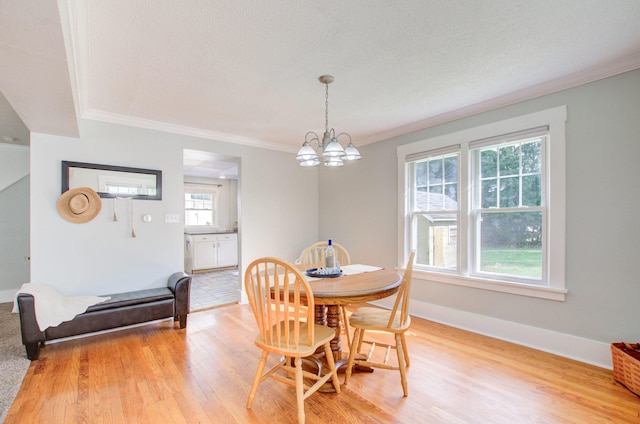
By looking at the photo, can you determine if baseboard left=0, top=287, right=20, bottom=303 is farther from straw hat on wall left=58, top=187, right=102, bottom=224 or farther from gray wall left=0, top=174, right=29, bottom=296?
straw hat on wall left=58, top=187, right=102, bottom=224

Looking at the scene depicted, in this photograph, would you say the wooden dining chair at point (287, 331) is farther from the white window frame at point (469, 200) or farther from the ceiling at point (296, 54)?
the white window frame at point (469, 200)

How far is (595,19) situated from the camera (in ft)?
5.75

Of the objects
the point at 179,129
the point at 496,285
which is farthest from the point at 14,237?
the point at 496,285

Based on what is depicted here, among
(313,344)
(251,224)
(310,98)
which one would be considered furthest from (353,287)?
(251,224)

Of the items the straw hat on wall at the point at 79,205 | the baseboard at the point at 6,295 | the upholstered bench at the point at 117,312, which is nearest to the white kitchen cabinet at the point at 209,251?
the baseboard at the point at 6,295

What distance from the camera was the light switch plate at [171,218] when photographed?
143 inches

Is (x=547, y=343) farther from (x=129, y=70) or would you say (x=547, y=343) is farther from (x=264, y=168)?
Result: (x=129, y=70)

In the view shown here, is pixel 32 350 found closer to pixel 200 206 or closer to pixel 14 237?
pixel 14 237

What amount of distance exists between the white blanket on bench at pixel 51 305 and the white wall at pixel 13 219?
95.8 inches

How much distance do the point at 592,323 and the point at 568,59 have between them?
214cm

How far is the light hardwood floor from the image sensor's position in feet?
5.90

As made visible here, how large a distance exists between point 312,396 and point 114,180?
3.11 meters

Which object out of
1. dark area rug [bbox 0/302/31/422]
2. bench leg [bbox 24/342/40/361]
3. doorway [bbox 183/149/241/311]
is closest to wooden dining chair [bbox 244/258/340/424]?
dark area rug [bbox 0/302/31/422]

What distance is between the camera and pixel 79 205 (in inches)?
120
